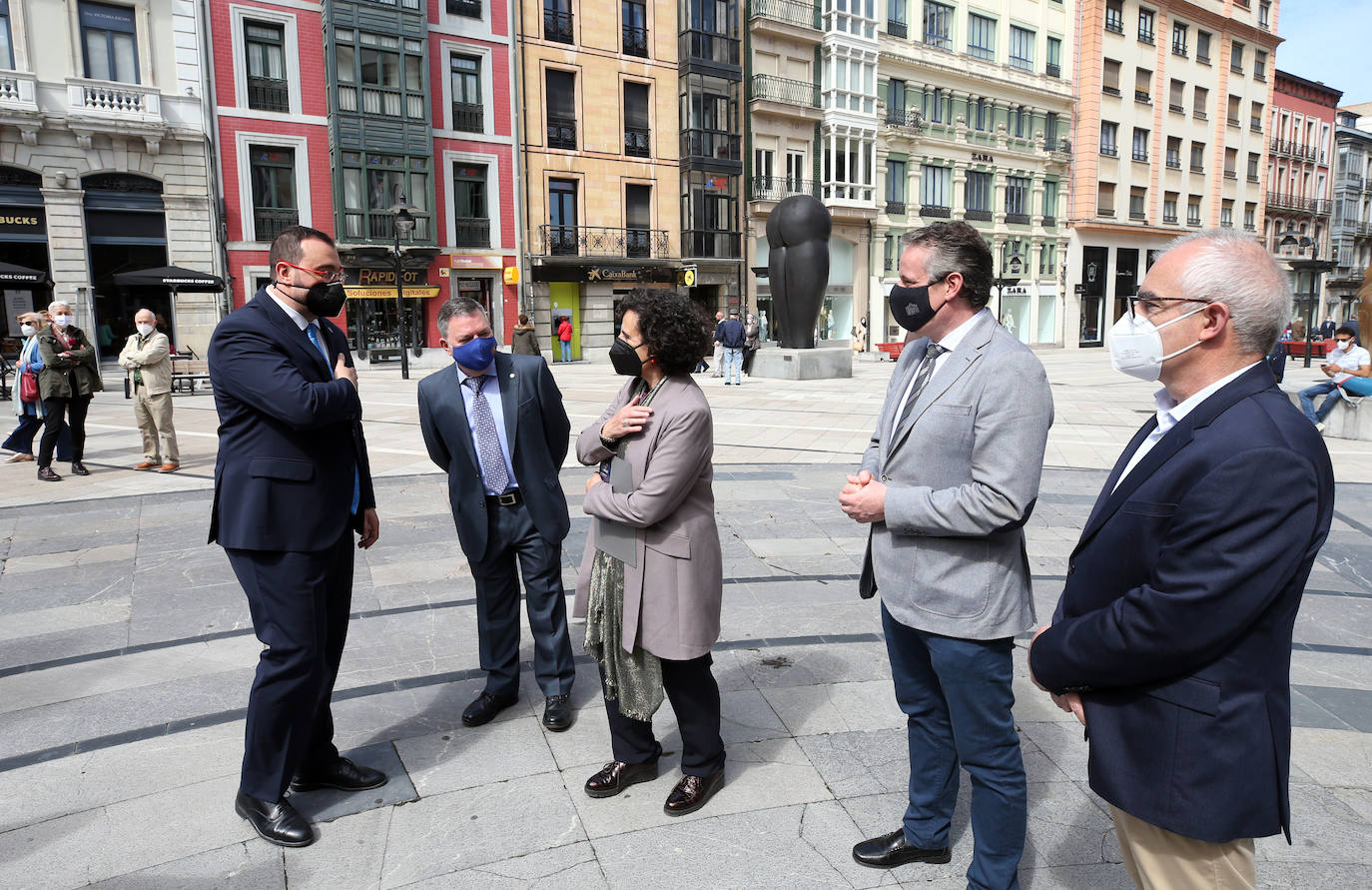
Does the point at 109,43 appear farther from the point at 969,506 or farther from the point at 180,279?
the point at 969,506

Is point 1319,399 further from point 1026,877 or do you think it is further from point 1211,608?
point 1211,608

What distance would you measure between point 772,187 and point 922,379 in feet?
108

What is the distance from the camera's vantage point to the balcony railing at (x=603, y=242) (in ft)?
96.0

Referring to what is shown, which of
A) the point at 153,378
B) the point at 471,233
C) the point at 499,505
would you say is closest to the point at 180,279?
the point at 471,233

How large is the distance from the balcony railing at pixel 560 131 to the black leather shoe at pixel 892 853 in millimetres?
29044

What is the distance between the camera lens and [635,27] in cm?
3048

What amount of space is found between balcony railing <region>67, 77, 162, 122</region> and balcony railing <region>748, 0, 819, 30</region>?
20.8m

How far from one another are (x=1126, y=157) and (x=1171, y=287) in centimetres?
4973

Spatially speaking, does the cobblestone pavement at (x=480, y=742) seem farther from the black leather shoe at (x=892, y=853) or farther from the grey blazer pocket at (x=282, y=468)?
the grey blazer pocket at (x=282, y=468)

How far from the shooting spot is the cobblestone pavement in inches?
104

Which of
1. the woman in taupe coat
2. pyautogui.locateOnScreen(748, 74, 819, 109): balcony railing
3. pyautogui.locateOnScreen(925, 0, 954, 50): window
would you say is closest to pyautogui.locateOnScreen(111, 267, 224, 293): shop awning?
the woman in taupe coat

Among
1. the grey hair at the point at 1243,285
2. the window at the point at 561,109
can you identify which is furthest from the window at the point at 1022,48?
the grey hair at the point at 1243,285

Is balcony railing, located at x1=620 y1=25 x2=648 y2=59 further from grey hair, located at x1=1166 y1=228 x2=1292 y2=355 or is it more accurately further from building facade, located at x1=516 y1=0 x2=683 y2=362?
grey hair, located at x1=1166 y1=228 x2=1292 y2=355

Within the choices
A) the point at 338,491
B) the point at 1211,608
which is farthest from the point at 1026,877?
the point at 338,491
